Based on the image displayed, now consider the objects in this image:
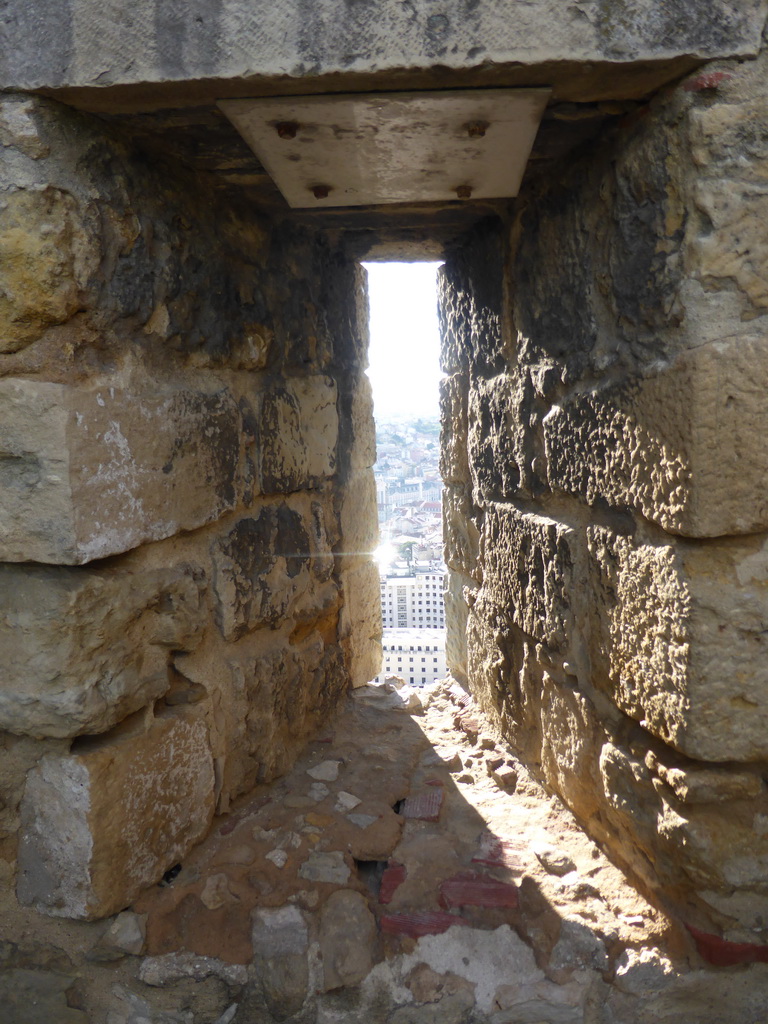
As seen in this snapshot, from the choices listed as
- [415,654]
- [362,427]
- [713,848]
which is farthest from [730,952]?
[415,654]

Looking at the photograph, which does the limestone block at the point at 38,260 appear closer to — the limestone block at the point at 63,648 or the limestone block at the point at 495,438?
the limestone block at the point at 63,648

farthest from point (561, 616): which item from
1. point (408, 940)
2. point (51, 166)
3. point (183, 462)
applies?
point (51, 166)

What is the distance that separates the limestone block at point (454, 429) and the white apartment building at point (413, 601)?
20.3 inches

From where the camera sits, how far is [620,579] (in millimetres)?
1264

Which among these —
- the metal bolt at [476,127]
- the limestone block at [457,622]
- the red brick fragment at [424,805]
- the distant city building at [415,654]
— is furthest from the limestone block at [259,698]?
the metal bolt at [476,127]

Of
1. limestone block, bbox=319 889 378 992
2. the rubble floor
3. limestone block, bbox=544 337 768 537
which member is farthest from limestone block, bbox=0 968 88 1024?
limestone block, bbox=544 337 768 537

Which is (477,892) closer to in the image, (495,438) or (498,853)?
(498,853)

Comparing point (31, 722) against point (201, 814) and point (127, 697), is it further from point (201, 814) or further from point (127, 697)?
point (201, 814)

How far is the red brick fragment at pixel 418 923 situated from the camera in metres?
1.29

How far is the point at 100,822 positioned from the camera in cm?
123

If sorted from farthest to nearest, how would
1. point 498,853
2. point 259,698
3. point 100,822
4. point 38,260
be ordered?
1. point 259,698
2. point 498,853
3. point 100,822
4. point 38,260

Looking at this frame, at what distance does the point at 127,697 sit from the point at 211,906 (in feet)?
1.32

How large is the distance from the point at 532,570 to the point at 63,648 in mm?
935

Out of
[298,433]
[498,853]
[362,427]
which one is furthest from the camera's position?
[362,427]
